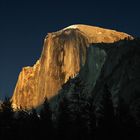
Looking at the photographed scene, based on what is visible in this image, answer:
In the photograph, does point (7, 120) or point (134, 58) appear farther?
point (134, 58)

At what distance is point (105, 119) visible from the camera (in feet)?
224

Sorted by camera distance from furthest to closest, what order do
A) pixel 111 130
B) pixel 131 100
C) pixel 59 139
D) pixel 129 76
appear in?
pixel 129 76 → pixel 131 100 → pixel 59 139 → pixel 111 130

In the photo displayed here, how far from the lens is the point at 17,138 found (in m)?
68.4

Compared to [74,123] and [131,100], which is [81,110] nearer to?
[74,123]

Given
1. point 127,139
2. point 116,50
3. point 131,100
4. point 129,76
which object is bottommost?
point 127,139

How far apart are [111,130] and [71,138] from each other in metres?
5.99

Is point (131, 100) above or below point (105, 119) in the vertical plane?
above

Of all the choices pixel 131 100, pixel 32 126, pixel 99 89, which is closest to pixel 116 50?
pixel 99 89

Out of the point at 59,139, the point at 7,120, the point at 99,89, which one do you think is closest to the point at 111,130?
the point at 59,139

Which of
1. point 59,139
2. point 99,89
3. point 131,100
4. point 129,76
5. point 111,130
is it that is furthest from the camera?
point 99,89

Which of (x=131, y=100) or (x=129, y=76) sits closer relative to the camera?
(x=131, y=100)

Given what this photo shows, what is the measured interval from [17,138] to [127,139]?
15.5m

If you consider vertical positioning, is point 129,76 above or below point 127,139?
above

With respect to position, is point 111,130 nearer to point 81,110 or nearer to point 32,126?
point 81,110
